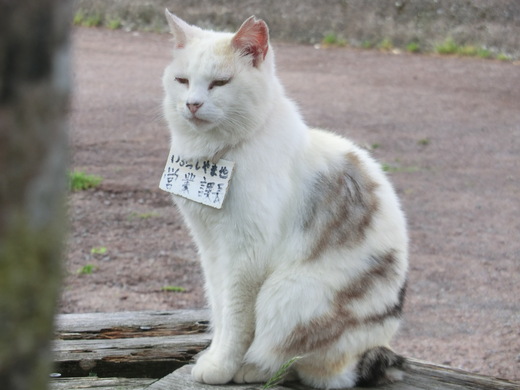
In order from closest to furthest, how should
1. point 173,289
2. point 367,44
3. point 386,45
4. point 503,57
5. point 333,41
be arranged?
point 173,289 → point 503,57 → point 386,45 → point 367,44 → point 333,41

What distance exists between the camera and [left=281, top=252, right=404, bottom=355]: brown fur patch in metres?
2.76

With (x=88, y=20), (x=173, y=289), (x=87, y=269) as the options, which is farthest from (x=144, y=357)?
→ (x=88, y=20)

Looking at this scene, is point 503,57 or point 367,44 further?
point 367,44

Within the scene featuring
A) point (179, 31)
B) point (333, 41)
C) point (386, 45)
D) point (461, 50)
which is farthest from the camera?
point (333, 41)

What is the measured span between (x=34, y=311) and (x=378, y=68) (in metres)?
11.0

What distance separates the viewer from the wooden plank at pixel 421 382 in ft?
9.12

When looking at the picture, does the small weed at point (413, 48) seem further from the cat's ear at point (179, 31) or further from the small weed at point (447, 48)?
the cat's ear at point (179, 31)

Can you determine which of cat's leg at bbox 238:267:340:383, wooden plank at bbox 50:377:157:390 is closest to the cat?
cat's leg at bbox 238:267:340:383

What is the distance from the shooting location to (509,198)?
7.13 m

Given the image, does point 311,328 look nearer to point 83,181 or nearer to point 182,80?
point 182,80

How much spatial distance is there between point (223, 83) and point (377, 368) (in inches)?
45.8

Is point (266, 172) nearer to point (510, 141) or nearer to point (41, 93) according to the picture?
point (41, 93)

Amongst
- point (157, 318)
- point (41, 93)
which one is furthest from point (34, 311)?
→ point (157, 318)

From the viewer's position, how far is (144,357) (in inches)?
124
